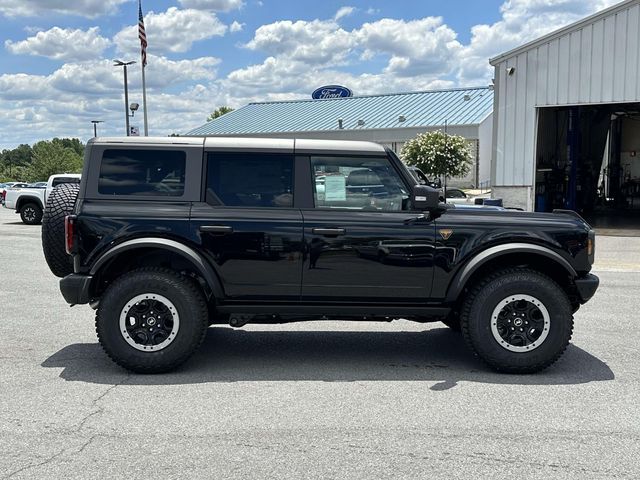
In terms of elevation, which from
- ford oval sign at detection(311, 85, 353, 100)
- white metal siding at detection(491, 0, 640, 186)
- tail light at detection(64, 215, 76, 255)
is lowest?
tail light at detection(64, 215, 76, 255)

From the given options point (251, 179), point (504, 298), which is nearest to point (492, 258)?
point (504, 298)

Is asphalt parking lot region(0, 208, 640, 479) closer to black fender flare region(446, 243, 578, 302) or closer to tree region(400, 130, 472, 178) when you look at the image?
black fender flare region(446, 243, 578, 302)

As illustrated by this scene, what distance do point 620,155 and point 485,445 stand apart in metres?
39.5

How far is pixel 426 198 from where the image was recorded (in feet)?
16.5

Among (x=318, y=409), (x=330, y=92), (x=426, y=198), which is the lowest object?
(x=318, y=409)

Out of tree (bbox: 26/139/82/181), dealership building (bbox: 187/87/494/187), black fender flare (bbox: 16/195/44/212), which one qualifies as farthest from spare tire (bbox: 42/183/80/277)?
tree (bbox: 26/139/82/181)

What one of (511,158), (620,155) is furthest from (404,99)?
(511,158)

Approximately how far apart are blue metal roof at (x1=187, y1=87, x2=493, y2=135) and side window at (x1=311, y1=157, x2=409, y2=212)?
38.5 meters

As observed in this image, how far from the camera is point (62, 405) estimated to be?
4.50 m

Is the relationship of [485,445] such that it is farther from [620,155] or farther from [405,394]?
[620,155]

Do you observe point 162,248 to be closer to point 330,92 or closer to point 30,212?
point 30,212

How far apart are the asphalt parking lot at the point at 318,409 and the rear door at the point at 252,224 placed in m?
0.78

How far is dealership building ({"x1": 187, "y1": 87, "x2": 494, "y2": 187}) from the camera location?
142 feet

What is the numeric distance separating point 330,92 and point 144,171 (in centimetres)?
5569
